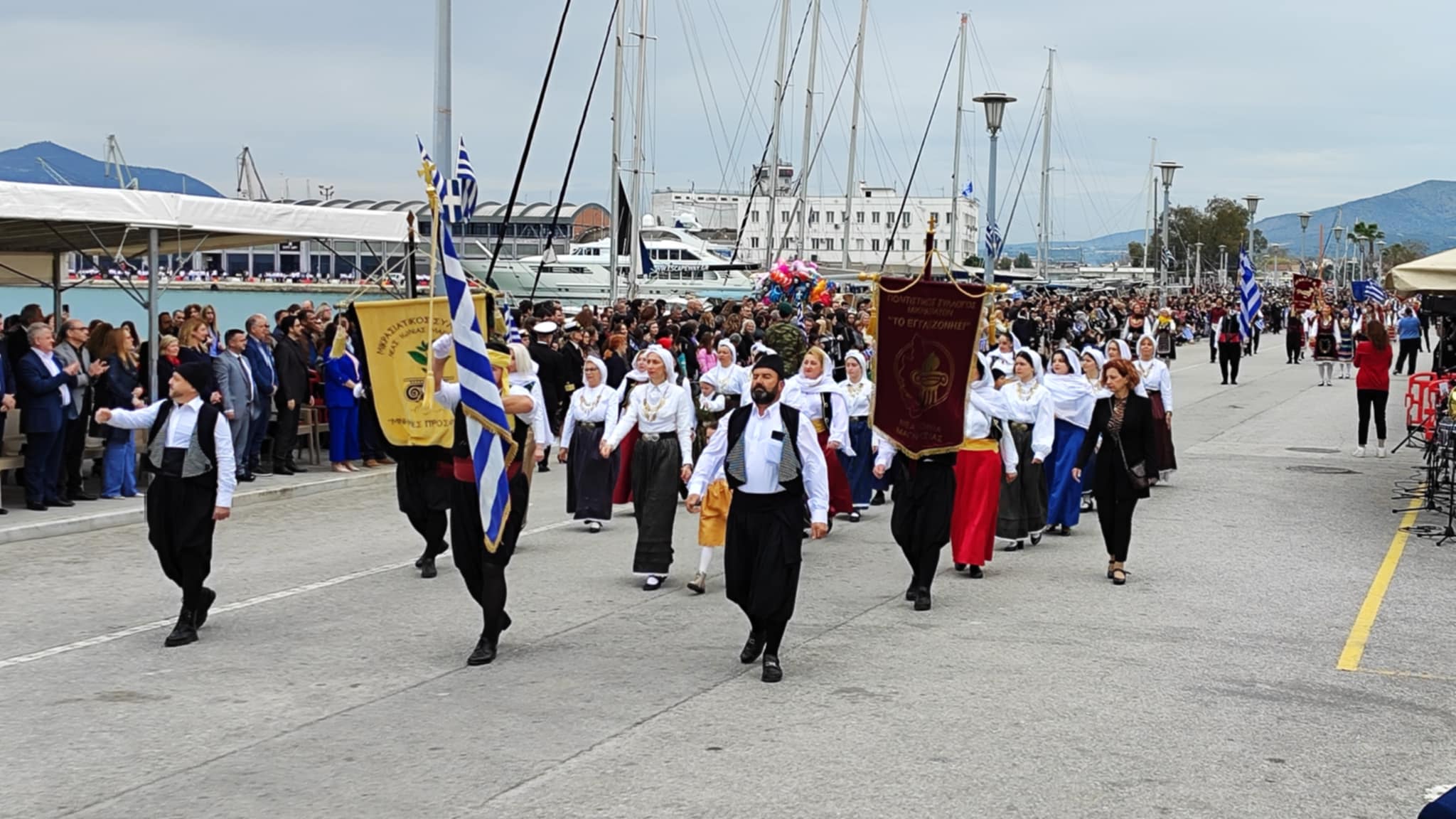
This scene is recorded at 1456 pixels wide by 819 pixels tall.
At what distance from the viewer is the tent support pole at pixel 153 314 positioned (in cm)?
1530

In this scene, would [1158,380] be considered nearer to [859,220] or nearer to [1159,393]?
[1159,393]

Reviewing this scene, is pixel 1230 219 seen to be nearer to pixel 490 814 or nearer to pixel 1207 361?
pixel 1207 361

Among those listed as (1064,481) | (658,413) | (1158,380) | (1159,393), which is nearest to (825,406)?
(1064,481)

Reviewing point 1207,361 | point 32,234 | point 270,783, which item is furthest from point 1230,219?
point 270,783

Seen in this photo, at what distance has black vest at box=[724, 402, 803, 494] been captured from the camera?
8852mm

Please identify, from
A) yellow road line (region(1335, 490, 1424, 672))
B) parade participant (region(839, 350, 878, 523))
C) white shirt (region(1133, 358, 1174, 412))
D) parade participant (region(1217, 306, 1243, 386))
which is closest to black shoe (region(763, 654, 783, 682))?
yellow road line (region(1335, 490, 1424, 672))

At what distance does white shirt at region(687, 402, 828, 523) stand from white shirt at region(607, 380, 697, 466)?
2576 millimetres

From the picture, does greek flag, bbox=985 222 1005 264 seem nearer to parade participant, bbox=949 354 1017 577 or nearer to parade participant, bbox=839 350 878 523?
parade participant, bbox=839 350 878 523

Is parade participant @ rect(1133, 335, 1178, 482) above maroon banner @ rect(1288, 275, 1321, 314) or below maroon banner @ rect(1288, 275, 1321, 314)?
below

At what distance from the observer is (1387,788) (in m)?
6.53

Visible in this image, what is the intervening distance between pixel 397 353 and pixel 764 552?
226 inches

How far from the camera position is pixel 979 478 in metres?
11.8

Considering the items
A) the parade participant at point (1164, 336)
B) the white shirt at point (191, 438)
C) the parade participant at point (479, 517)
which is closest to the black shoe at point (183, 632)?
the white shirt at point (191, 438)

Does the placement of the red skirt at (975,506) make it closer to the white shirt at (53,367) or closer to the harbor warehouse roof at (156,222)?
the harbor warehouse roof at (156,222)
